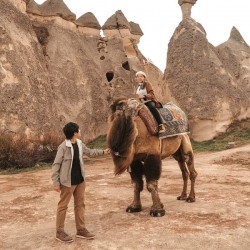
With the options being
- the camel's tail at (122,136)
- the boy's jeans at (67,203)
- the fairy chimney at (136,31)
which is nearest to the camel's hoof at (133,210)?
the camel's tail at (122,136)

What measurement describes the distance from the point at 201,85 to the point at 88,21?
9254 millimetres

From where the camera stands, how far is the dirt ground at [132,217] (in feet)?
14.4

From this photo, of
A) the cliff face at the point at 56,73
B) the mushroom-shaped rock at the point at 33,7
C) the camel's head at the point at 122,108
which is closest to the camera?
the camel's head at the point at 122,108

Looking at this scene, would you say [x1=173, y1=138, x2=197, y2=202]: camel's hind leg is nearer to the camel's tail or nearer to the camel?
the camel

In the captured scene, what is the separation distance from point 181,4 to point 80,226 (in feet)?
69.0

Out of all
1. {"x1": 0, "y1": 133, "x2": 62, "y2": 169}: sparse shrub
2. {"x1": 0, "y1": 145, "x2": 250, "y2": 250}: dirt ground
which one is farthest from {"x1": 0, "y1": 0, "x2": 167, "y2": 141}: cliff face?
{"x1": 0, "y1": 145, "x2": 250, "y2": 250}: dirt ground

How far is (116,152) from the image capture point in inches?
213

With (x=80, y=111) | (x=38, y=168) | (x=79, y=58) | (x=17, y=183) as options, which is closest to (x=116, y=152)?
(x=17, y=183)

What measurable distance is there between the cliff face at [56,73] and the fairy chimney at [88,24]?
93mm

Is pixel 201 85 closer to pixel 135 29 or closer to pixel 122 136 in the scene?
pixel 135 29

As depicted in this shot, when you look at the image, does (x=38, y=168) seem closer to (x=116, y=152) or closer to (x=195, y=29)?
(x=116, y=152)

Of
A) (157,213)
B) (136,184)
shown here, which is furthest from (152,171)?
(157,213)

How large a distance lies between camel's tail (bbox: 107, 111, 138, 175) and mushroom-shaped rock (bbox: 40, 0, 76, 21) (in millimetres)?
17758

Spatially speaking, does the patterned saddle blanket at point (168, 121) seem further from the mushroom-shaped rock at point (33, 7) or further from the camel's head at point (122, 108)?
the mushroom-shaped rock at point (33, 7)
